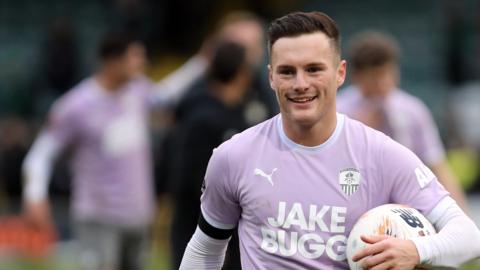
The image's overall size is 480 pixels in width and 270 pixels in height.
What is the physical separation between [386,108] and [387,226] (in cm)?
407

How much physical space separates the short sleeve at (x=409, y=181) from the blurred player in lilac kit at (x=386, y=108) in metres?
3.73

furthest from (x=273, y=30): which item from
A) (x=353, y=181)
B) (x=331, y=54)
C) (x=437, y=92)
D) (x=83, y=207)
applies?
(x=437, y=92)

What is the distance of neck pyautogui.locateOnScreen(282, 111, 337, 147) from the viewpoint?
495 cm

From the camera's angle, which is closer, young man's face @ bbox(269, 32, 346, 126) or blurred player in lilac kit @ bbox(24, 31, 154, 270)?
young man's face @ bbox(269, 32, 346, 126)

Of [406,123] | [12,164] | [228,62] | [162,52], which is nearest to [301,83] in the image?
[228,62]

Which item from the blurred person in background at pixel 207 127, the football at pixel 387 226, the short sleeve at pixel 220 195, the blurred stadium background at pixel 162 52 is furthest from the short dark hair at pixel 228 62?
the blurred stadium background at pixel 162 52

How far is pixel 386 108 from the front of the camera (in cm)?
869

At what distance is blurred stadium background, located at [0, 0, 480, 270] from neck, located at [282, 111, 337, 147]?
926cm

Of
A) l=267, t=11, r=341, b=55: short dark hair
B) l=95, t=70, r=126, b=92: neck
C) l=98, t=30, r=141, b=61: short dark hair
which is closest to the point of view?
l=267, t=11, r=341, b=55: short dark hair

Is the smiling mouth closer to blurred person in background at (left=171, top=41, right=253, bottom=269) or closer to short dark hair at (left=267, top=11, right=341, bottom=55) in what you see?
short dark hair at (left=267, top=11, right=341, bottom=55)

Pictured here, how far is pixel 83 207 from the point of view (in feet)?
35.9

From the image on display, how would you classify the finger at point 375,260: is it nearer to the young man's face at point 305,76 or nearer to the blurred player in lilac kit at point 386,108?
the young man's face at point 305,76

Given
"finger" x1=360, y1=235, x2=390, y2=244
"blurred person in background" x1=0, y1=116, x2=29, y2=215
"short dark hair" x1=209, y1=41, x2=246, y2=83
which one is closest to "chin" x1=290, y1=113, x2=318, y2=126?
"finger" x1=360, y1=235, x2=390, y2=244

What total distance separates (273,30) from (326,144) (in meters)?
Answer: 0.50
